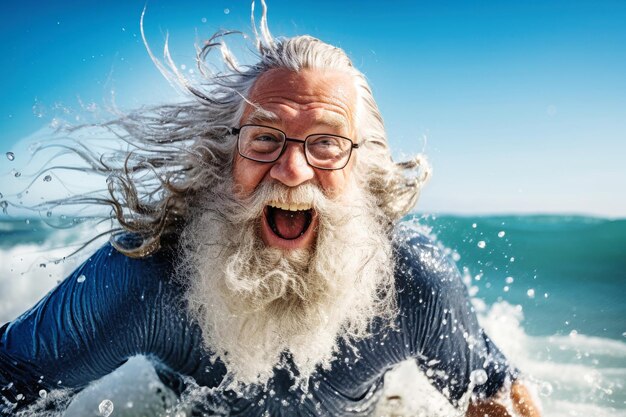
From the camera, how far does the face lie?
246cm

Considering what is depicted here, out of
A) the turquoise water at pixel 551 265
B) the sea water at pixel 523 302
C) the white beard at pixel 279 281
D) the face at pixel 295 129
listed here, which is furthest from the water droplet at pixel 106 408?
the turquoise water at pixel 551 265

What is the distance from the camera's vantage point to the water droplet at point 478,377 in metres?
2.79

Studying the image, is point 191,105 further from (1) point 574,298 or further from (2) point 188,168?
(1) point 574,298

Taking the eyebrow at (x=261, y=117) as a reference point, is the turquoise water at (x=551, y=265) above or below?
above

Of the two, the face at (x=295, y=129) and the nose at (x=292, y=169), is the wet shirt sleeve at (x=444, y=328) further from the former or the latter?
the nose at (x=292, y=169)

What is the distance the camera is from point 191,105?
314 centimetres

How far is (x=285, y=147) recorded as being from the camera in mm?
2510

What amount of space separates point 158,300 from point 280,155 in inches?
36.7

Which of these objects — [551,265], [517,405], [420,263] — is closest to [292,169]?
[420,263]

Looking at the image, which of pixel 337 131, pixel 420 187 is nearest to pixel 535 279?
pixel 420 187

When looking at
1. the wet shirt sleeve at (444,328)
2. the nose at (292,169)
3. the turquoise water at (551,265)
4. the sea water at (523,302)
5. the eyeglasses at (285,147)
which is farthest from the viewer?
the turquoise water at (551,265)

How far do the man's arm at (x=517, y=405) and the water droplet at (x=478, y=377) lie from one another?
0.36 ft

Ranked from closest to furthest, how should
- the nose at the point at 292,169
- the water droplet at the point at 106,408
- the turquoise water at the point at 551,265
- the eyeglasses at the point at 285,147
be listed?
1. the nose at the point at 292,169
2. the eyeglasses at the point at 285,147
3. the water droplet at the point at 106,408
4. the turquoise water at the point at 551,265

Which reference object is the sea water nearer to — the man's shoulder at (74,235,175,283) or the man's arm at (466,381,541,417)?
the man's arm at (466,381,541,417)
